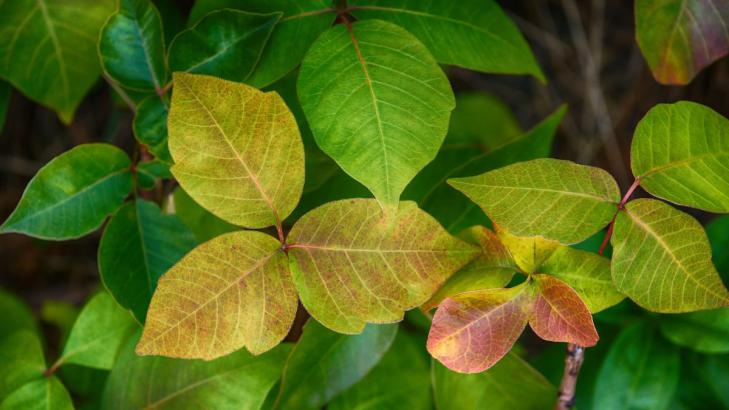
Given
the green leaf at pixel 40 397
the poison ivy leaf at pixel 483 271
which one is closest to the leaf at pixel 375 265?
the poison ivy leaf at pixel 483 271

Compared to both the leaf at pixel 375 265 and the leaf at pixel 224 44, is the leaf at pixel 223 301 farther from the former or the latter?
the leaf at pixel 224 44

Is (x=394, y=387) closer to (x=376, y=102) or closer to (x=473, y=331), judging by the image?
(x=473, y=331)

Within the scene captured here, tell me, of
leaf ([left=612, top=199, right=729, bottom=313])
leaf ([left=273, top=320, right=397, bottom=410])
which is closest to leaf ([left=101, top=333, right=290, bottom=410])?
leaf ([left=273, top=320, right=397, bottom=410])

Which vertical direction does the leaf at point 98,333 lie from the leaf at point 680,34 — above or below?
below

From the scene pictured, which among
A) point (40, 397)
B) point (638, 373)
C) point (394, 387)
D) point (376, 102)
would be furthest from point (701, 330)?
point (40, 397)

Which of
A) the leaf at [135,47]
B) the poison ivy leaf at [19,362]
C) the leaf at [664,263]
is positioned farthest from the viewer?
the poison ivy leaf at [19,362]

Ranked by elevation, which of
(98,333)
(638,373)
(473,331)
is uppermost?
(473,331)

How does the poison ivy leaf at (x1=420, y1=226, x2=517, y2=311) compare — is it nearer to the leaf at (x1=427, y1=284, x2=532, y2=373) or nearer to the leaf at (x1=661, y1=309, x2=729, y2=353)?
the leaf at (x1=427, y1=284, x2=532, y2=373)
